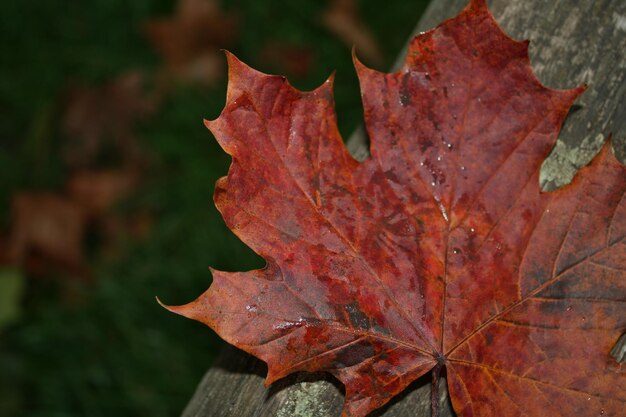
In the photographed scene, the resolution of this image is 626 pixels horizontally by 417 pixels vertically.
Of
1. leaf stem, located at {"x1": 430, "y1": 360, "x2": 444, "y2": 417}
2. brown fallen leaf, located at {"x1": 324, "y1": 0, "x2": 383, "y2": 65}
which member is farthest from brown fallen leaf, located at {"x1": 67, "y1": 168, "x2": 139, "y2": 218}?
leaf stem, located at {"x1": 430, "y1": 360, "x2": 444, "y2": 417}

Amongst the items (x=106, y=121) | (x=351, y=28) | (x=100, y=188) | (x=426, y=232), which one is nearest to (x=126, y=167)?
(x=100, y=188)

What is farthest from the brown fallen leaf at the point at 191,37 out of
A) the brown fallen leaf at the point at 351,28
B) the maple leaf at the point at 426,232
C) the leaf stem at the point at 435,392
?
the leaf stem at the point at 435,392

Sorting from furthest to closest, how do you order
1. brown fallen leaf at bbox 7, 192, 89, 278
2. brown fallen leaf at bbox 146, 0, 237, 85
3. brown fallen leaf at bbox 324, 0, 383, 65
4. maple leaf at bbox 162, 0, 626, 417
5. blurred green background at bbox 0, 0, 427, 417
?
brown fallen leaf at bbox 146, 0, 237, 85 < brown fallen leaf at bbox 324, 0, 383, 65 < brown fallen leaf at bbox 7, 192, 89, 278 < blurred green background at bbox 0, 0, 427, 417 < maple leaf at bbox 162, 0, 626, 417

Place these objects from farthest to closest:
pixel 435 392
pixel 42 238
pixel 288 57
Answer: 1. pixel 288 57
2. pixel 42 238
3. pixel 435 392

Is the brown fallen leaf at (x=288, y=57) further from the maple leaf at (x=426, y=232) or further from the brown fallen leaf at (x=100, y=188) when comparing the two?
the maple leaf at (x=426, y=232)

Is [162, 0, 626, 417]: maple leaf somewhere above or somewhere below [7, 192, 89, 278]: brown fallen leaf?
above

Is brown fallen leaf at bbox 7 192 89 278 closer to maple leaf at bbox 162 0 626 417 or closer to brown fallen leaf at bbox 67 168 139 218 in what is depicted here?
brown fallen leaf at bbox 67 168 139 218

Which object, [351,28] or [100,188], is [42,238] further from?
[351,28]
